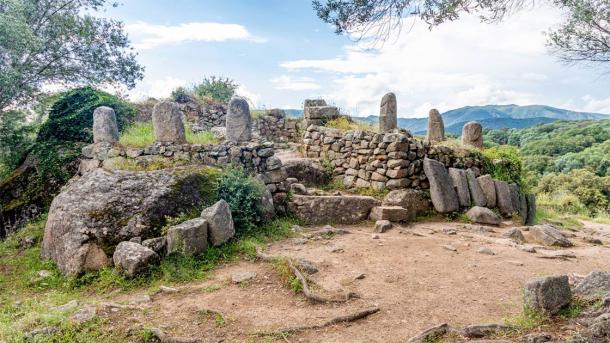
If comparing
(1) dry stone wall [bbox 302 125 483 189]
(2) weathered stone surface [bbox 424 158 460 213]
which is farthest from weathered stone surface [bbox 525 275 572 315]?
(1) dry stone wall [bbox 302 125 483 189]

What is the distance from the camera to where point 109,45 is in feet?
45.3

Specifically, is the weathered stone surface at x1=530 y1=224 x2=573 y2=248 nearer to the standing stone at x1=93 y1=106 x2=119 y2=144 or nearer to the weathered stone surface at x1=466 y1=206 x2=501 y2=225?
the weathered stone surface at x1=466 y1=206 x2=501 y2=225

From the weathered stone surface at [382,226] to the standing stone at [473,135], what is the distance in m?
5.22

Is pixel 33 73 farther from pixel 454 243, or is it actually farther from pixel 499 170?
pixel 499 170

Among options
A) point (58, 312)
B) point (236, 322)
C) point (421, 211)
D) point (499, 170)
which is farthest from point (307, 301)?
point (499, 170)

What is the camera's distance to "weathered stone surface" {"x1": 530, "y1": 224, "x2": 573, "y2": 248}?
8.02m

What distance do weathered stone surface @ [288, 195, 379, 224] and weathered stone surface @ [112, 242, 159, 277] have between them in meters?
3.53

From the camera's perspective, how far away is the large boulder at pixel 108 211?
21.2 ft

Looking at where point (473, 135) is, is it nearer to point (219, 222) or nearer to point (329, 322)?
point (219, 222)

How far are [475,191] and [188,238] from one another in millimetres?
7206

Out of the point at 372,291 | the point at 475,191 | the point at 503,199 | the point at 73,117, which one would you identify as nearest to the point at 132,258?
the point at 372,291

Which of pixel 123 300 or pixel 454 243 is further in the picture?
pixel 454 243

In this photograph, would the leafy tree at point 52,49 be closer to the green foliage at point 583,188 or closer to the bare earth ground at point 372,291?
the bare earth ground at point 372,291

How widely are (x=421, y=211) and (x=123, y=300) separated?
684cm
